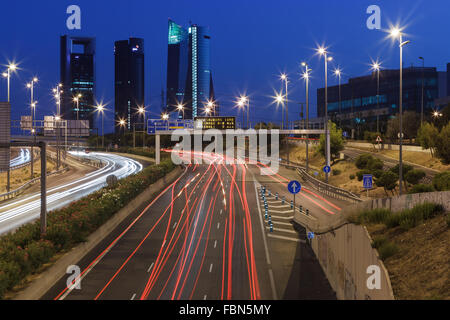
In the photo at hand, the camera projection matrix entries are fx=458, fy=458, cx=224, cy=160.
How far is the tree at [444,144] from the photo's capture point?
45.7 meters

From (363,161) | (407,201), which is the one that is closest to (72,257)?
(407,201)

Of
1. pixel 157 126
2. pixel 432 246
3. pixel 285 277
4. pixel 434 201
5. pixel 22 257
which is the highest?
pixel 157 126

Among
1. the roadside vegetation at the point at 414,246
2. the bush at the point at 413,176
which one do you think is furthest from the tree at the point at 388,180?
the roadside vegetation at the point at 414,246

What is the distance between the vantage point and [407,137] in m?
94.4

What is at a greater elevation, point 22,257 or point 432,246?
point 432,246

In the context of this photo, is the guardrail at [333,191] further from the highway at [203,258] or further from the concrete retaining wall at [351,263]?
the concrete retaining wall at [351,263]

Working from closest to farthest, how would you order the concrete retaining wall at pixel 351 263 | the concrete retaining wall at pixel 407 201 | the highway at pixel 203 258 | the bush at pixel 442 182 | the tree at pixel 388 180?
the concrete retaining wall at pixel 351 263
the concrete retaining wall at pixel 407 201
the highway at pixel 203 258
the bush at pixel 442 182
the tree at pixel 388 180

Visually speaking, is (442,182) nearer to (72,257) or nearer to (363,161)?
(72,257)

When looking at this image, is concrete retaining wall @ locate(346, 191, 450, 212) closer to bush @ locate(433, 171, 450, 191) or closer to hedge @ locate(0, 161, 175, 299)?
bush @ locate(433, 171, 450, 191)

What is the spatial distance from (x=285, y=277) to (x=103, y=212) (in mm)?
13239

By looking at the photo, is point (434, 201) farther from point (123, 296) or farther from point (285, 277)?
point (123, 296)

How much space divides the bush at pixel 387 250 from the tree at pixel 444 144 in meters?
36.7
